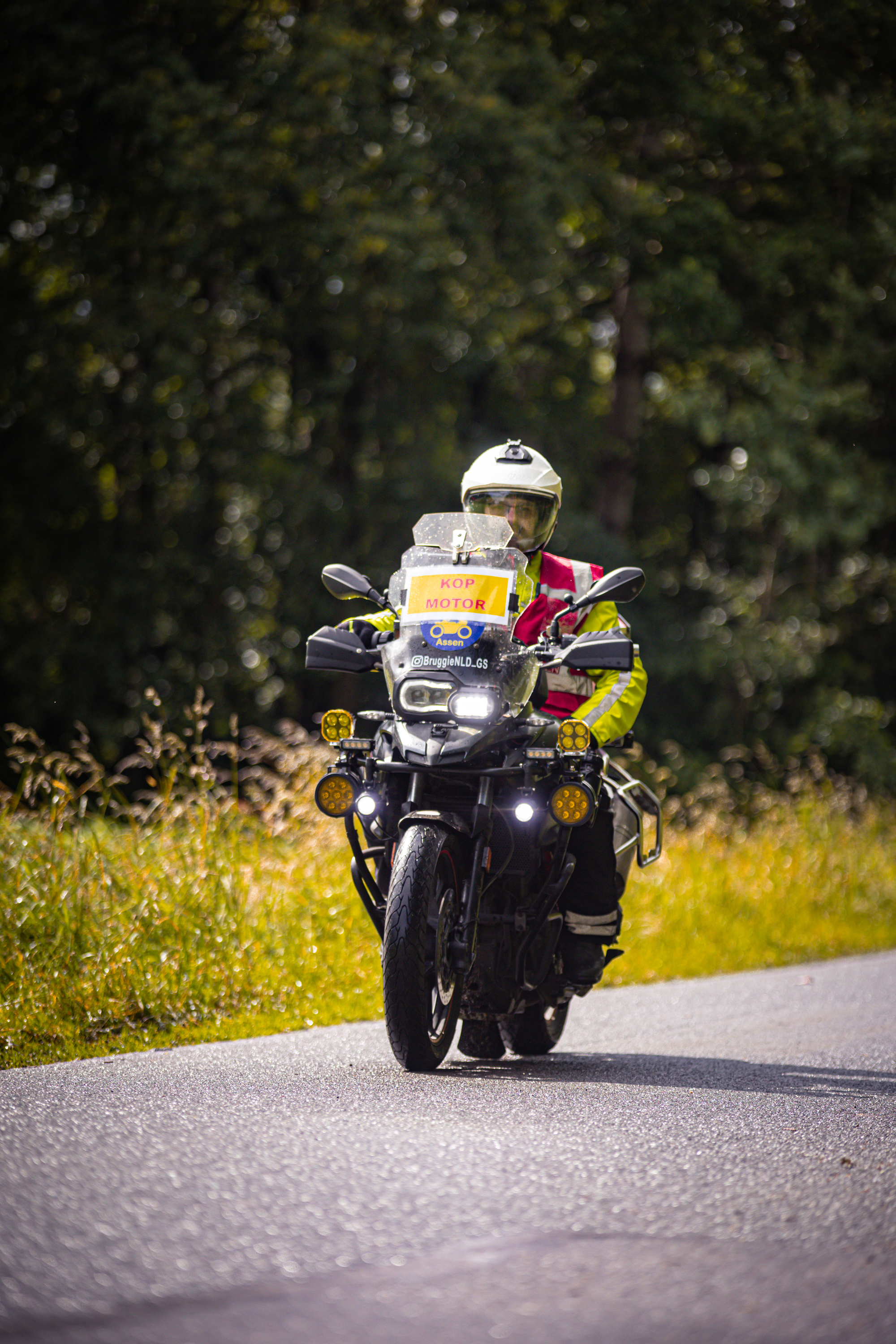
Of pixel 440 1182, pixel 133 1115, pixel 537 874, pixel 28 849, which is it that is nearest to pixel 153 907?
pixel 28 849

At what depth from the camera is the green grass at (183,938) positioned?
627 centimetres

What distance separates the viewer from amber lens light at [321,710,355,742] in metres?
5.50

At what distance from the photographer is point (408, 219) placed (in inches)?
747

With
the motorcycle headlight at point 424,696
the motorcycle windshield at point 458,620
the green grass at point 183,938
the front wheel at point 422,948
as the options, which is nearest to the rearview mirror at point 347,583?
the motorcycle windshield at point 458,620

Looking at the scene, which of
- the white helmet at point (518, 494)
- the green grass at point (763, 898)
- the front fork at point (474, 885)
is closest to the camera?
the front fork at point (474, 885)

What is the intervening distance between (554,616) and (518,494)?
1.61 ft

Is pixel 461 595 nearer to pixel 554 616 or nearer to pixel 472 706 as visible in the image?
pixel 472 706

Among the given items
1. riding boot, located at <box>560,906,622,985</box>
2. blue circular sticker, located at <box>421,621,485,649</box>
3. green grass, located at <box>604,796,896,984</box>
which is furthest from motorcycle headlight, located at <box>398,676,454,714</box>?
green grass, located at <box>604,796,896,984</box>

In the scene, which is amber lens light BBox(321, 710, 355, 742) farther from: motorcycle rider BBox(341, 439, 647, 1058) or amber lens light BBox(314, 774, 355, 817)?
motorcycle rider BBox(341, 439, 647, 1058)

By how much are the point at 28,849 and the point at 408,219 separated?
44.4 feet

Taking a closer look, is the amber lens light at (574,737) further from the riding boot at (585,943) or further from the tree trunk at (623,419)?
the tree trunk at (623,419)

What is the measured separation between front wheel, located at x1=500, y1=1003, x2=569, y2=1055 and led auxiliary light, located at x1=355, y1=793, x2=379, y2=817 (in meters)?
1.16

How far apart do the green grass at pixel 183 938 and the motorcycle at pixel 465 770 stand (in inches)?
55.4

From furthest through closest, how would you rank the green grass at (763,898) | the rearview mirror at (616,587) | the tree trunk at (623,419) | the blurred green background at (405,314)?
the tree trunk at (623,419)
the blurred green background at (405,314)
the green grass at (763,898)
the rearview mirror at (616,587)
